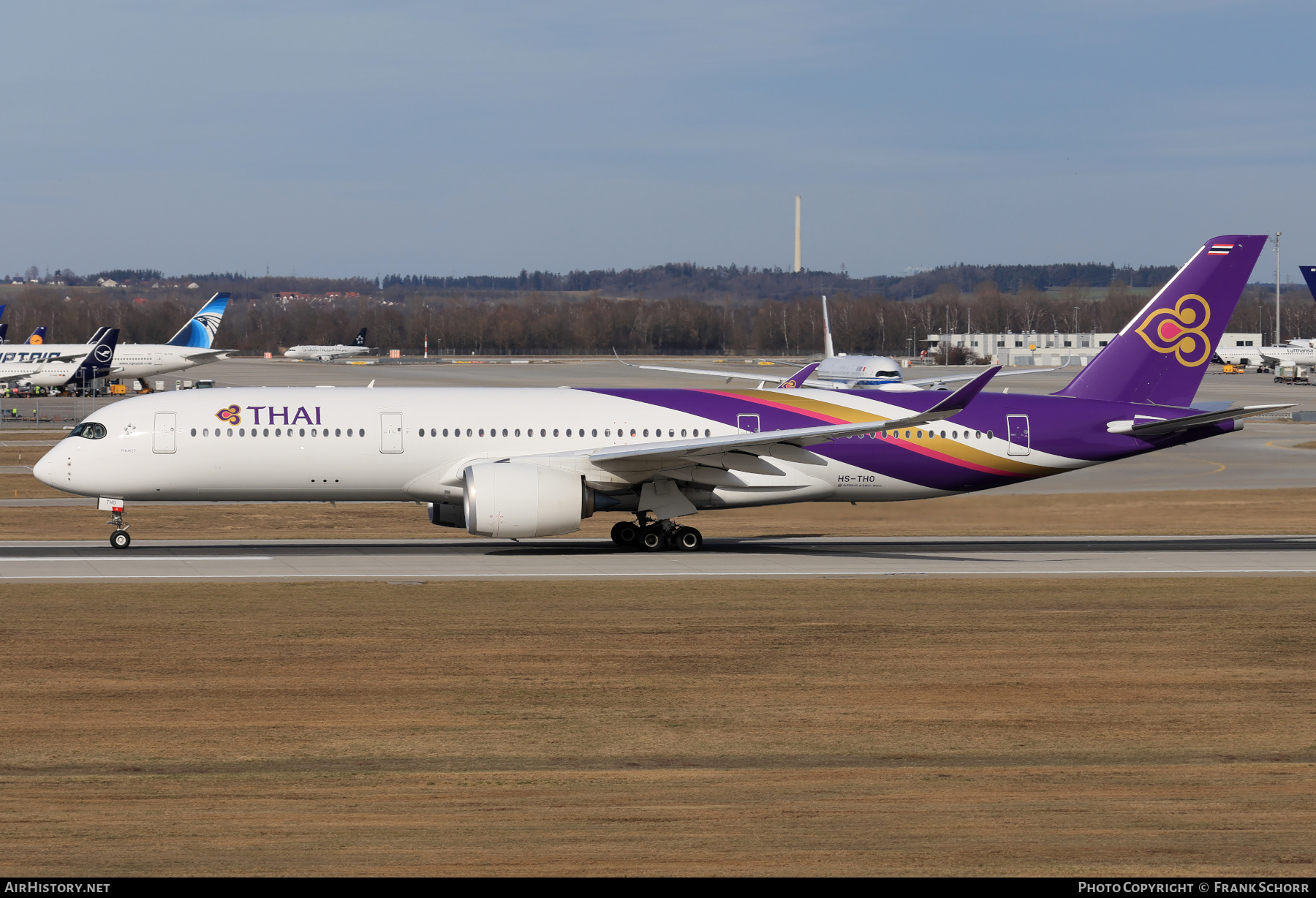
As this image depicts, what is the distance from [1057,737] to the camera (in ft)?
52.2

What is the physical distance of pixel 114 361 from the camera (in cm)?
12512

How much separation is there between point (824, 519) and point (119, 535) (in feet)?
58.4

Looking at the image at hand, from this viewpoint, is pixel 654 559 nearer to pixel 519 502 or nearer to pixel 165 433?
pixel 519 502

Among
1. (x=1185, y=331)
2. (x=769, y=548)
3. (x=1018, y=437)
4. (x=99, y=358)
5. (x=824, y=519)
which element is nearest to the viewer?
(x=1018, y=437)

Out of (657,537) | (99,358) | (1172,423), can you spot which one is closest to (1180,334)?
(1172,423)

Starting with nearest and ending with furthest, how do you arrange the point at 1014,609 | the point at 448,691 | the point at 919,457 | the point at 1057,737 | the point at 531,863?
the point at 531,863 → the point at 1057,737 → the point at 448,691 → the point at 1014,609 → the point at 919,457

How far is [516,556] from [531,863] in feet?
74.2

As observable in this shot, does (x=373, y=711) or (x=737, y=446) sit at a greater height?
(x=737, y=446)

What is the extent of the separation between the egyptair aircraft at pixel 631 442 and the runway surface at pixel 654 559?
130cm

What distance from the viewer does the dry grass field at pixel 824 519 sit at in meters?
38.8

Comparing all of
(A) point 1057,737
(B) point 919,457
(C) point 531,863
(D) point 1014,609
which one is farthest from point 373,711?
(B) point 919,457

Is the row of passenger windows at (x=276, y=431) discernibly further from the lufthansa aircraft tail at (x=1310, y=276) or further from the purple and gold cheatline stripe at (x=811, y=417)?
the lufthansa aircraft tail at (x=1310, y=276)

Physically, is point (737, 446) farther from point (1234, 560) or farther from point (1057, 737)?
point (1057, 737)

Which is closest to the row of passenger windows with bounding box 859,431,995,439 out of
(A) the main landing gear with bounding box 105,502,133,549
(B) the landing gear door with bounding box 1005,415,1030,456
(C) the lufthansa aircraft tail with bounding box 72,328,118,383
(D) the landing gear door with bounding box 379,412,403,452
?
(B) the landing gear door with bounding box 1005,415,1030,456
